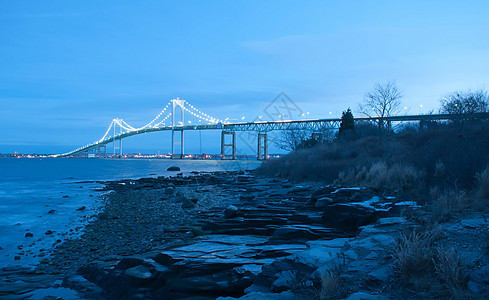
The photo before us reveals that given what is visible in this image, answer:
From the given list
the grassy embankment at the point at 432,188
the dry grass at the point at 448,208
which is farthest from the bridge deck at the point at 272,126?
the dry grass at the point at 448,208

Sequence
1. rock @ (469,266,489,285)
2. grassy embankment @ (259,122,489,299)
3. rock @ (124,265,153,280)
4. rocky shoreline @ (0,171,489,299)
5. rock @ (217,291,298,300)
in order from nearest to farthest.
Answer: rock @ (469,266,489,285) < grassy embankment @ (259,122,489,299) < rock @ (217,291,298,300) < rocky shoreline @ (0,171,489,299) < rock @ (124,265,153,280)

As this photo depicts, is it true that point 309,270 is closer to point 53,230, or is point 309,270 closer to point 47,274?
point 47,274

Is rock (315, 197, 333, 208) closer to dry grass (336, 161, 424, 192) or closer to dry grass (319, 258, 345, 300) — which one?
dry grass (336, 161, 424, 192)

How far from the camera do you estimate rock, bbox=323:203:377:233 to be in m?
6.32

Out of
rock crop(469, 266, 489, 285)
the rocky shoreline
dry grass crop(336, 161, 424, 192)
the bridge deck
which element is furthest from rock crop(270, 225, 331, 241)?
the bridge deck

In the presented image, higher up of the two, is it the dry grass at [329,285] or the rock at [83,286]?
the dry grass at [329,285]

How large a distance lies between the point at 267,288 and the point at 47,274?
4298mm

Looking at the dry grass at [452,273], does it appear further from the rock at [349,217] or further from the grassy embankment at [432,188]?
the rock at [349,217]

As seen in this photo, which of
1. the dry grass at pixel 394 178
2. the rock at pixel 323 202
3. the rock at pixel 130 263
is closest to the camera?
the rock at pixel 130 263

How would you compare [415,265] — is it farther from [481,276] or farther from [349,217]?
[349,217]

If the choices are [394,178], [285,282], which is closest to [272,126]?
[394,178]

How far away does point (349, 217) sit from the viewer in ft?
21.4

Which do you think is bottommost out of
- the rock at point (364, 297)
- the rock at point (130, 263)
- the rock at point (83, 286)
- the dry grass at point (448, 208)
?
the rock at point (83, 286)

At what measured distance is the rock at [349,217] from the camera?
6.32 meters
